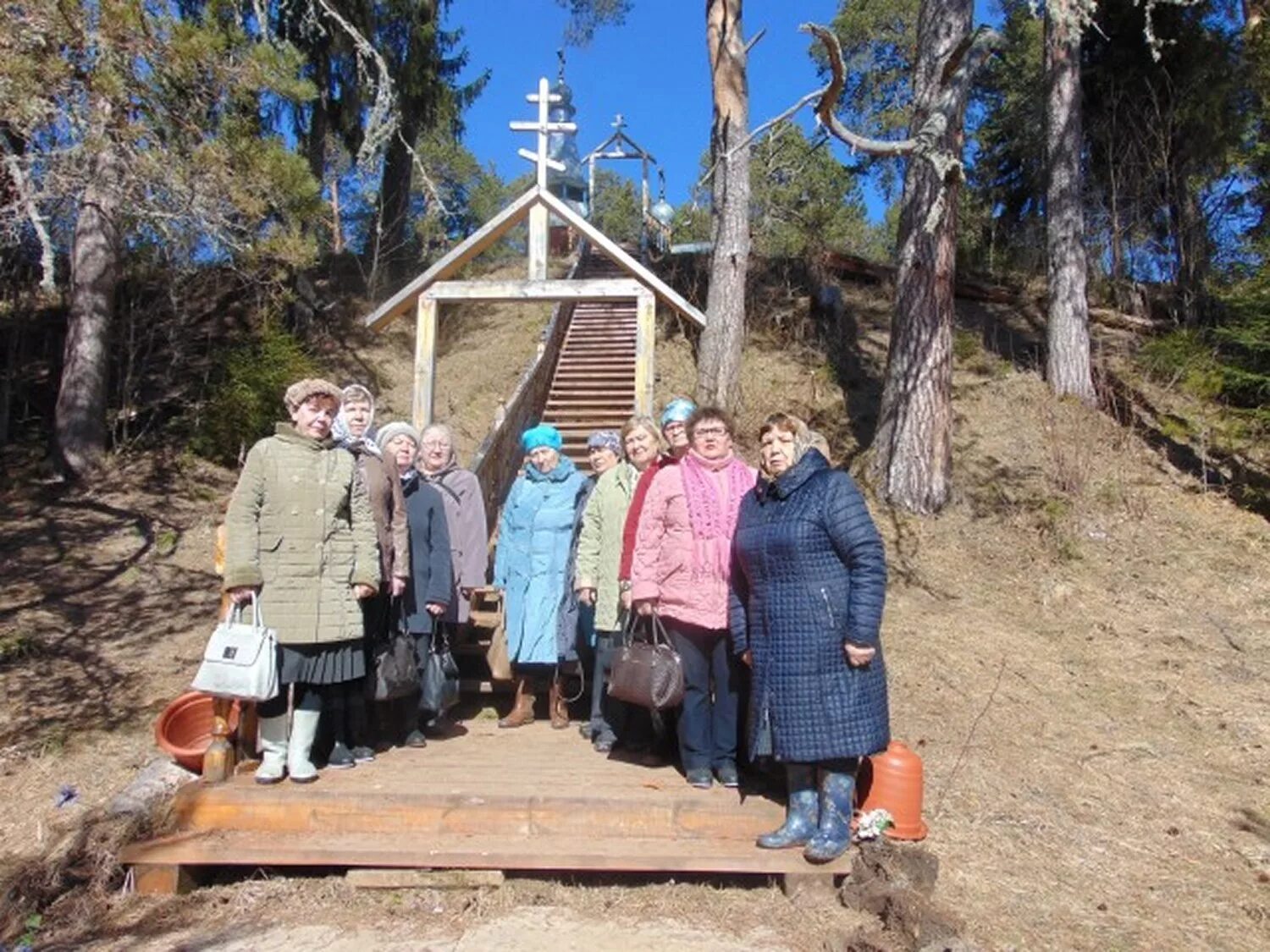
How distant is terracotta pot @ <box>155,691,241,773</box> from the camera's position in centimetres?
461

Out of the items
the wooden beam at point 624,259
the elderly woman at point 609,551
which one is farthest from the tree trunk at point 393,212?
the elderly woman at point 609,551

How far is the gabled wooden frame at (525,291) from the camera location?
8.25 metres

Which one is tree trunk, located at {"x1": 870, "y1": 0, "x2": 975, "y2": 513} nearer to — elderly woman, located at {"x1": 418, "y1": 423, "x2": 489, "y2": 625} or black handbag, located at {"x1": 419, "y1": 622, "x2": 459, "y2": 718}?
elderly woman, located at {"x1": 418, "y1": 423, "x2": 489, "y2": 625}

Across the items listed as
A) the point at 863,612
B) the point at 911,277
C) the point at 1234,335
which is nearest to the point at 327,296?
the point at 911,277

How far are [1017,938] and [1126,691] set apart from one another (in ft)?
11.6

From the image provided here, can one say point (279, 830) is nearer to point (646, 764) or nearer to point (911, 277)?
point (646, 764)

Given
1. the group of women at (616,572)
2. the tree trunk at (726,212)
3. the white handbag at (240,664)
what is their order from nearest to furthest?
the group of women at (616,572), the white handbag at (240,664), the tree trunk at (726,212)

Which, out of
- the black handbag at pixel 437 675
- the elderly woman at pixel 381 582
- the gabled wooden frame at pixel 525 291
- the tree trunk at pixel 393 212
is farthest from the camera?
the tree trunk at pixel 393 212

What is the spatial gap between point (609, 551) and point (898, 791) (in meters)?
1.79

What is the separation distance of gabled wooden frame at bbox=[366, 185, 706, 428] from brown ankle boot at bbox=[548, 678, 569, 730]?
10.1 ft

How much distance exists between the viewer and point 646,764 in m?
4.72

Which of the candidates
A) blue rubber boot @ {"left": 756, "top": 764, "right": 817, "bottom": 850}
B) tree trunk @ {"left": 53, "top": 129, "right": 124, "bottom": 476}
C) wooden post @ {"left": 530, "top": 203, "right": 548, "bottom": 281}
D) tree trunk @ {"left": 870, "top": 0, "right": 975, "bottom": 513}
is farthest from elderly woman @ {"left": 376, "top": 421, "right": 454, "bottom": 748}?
tree trunk @ {"left": 53, "top": 129, "right": 124, "bottom": 476}

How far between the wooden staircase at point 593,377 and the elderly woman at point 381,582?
19.6 ft

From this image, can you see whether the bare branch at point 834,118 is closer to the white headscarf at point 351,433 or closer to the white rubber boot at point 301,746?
the white headscarf at point 351,433
